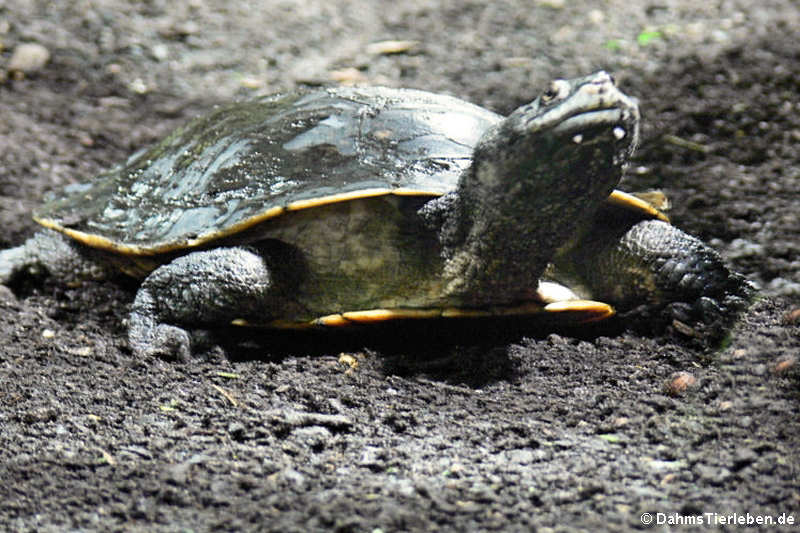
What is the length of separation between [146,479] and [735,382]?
1785mm

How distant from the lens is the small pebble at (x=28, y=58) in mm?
6152

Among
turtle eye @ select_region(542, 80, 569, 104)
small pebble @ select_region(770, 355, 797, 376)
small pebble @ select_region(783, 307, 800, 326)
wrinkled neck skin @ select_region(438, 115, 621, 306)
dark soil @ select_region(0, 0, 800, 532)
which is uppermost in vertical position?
turtle eye @ select_region(542, 80, 569, 104)

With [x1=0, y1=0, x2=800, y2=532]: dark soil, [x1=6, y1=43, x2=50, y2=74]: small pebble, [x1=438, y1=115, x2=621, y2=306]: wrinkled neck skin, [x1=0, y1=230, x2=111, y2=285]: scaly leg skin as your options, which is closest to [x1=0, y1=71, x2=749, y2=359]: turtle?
[x1=438, y1=115, x2=621, y2=306]: wrinkled neck skin

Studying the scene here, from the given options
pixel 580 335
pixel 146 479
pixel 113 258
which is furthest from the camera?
pixel 113 258

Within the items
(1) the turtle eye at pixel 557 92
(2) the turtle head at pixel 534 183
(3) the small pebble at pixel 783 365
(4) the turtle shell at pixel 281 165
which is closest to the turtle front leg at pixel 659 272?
(2) the turtle head at pixel 534 183

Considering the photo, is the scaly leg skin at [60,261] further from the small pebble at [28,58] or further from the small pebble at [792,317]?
the small pebble at [792,317]

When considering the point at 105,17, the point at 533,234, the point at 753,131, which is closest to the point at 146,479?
the point at 533,234

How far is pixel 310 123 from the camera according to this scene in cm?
345

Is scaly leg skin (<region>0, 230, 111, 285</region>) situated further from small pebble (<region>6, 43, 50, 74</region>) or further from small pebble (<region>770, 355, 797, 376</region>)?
small pebble (<region>770, 355, 797, 376</region>)

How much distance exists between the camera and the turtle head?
103 inches

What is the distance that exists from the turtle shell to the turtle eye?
554 mm

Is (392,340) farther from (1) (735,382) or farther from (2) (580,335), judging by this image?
(1) (735,382)

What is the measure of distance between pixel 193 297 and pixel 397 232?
84 cm

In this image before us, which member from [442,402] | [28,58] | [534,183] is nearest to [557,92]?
[534,183]
